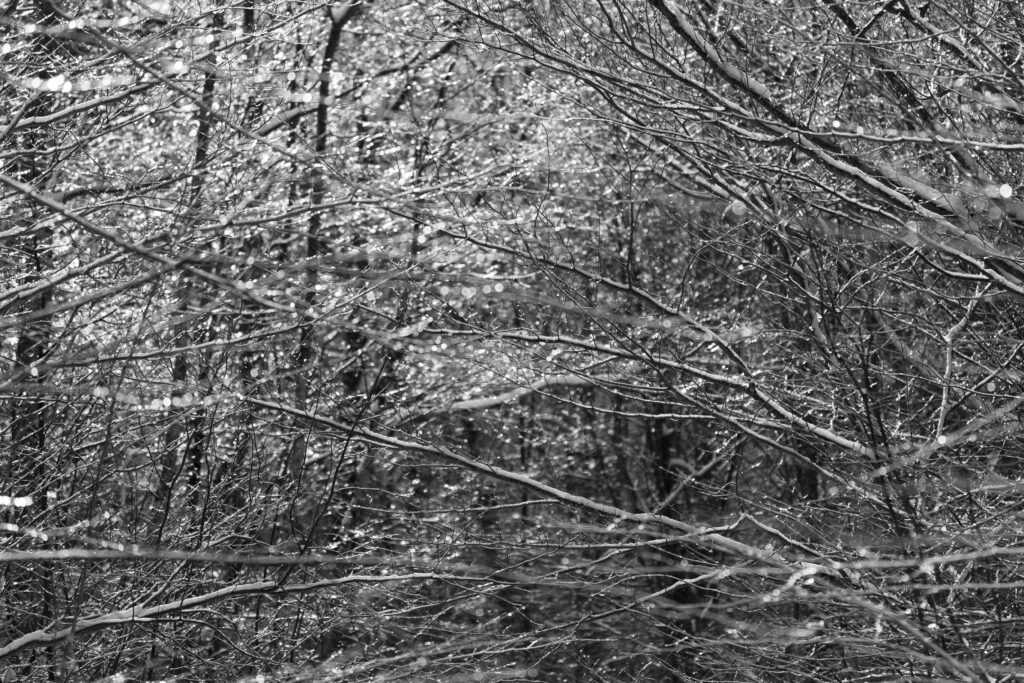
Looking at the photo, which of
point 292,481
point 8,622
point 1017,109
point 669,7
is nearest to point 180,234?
point 292,481

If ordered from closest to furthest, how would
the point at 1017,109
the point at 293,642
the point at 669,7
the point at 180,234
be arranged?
1. the point at 1017,109
2. the point at 669,7
3. the point at 180,234
4. the point at 293,642

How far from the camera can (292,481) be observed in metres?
7.22

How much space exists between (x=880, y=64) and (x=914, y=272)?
1.16m

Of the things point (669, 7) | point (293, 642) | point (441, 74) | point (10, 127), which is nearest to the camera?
point (669, 7)

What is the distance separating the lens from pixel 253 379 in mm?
7172

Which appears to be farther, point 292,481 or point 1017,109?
point 292,481

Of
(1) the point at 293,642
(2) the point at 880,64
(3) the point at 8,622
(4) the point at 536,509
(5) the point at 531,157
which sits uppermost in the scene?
(2) the point at 880,64

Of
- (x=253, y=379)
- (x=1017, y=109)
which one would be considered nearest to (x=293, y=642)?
(x=253, y=379)

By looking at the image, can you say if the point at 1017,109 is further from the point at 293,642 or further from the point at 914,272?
the point at 293,642

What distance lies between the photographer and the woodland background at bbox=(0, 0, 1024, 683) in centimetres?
488

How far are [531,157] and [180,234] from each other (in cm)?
421

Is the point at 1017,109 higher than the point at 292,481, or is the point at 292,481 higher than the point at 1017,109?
the point at 1017,109

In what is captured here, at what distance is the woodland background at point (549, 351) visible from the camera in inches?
192

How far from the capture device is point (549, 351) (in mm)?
7734
